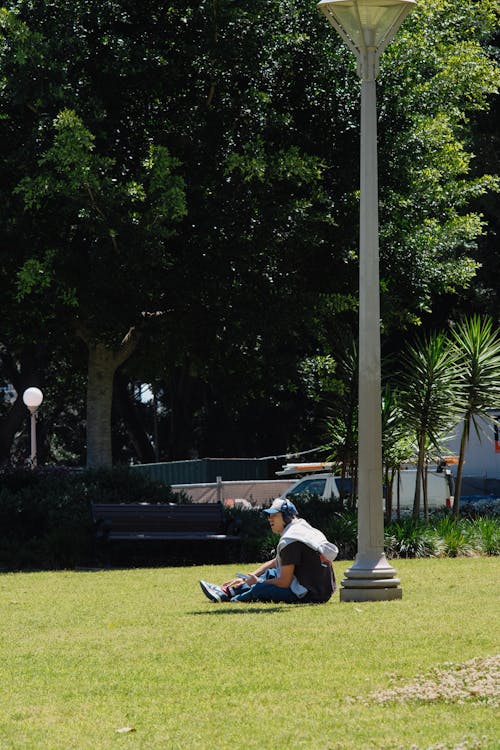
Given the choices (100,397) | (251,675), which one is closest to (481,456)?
(100,397)

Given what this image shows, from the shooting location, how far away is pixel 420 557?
1914 centimetres

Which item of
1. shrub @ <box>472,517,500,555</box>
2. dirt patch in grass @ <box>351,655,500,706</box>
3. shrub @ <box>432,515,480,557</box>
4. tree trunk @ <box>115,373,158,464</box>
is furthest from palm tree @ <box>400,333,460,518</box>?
tree trunk @ <box>115,373,158,464</box>

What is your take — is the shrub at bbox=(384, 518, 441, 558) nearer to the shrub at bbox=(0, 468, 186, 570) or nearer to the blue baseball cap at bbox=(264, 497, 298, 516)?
the shrub at bbox=(0, 468, 186, 570)

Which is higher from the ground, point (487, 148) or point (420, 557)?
point (487, 148)

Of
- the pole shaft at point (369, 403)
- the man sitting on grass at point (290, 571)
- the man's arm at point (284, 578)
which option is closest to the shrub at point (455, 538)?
the pole shaft at point (369, 403)

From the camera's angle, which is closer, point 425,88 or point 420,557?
point 420,557

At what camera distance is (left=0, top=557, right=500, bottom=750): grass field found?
19.2 feet

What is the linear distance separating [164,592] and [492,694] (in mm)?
7612

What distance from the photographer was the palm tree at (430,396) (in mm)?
21125

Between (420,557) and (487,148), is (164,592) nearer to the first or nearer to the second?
(420,557)

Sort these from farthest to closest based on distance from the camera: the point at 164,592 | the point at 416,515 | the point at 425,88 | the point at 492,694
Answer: the point at 425,88, the point at 416,515, the point at 164,592, the point at 492,694

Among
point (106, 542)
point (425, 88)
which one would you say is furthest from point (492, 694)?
point (425, 88)

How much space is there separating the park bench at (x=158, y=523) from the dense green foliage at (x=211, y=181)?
312cm

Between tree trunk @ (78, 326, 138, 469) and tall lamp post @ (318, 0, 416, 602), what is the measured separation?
986cm
